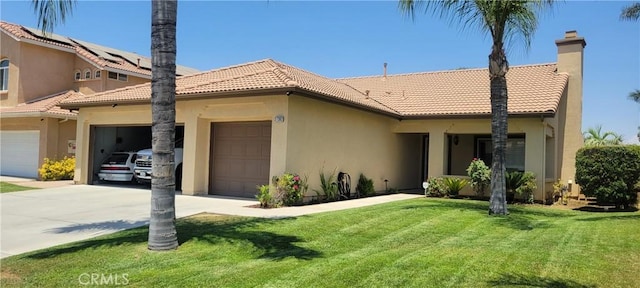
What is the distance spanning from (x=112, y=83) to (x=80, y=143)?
23.2ft

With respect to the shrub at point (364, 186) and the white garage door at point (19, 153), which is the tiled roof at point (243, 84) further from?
the white garage door at point (19, 153)

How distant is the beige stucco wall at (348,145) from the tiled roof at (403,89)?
66cm

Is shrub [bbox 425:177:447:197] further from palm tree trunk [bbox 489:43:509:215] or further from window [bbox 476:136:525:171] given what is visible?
palm tree trunk [bbox 489:43:509:215]

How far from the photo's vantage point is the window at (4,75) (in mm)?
24625

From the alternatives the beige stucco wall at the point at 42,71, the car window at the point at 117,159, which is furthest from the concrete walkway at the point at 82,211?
the beige stucco wall at the point at 42,71

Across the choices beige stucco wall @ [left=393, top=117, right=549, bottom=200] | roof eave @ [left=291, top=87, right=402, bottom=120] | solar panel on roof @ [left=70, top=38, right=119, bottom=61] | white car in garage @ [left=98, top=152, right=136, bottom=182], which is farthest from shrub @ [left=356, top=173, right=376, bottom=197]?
solar panel on roof @ [left=70, top=38, right=119, bottom=61]

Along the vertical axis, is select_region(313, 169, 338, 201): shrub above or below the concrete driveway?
above

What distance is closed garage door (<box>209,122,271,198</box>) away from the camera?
15125 mm

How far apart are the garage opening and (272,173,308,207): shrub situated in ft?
22.6

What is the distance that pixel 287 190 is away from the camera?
13.1m

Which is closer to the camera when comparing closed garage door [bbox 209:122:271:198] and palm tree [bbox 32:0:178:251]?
palm tree [bbox 32:0:178:251]

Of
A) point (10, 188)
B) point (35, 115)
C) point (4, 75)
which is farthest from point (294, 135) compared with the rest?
point (4, 75)

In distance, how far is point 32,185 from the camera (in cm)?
1883

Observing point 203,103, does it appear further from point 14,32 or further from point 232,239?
point 14,32
